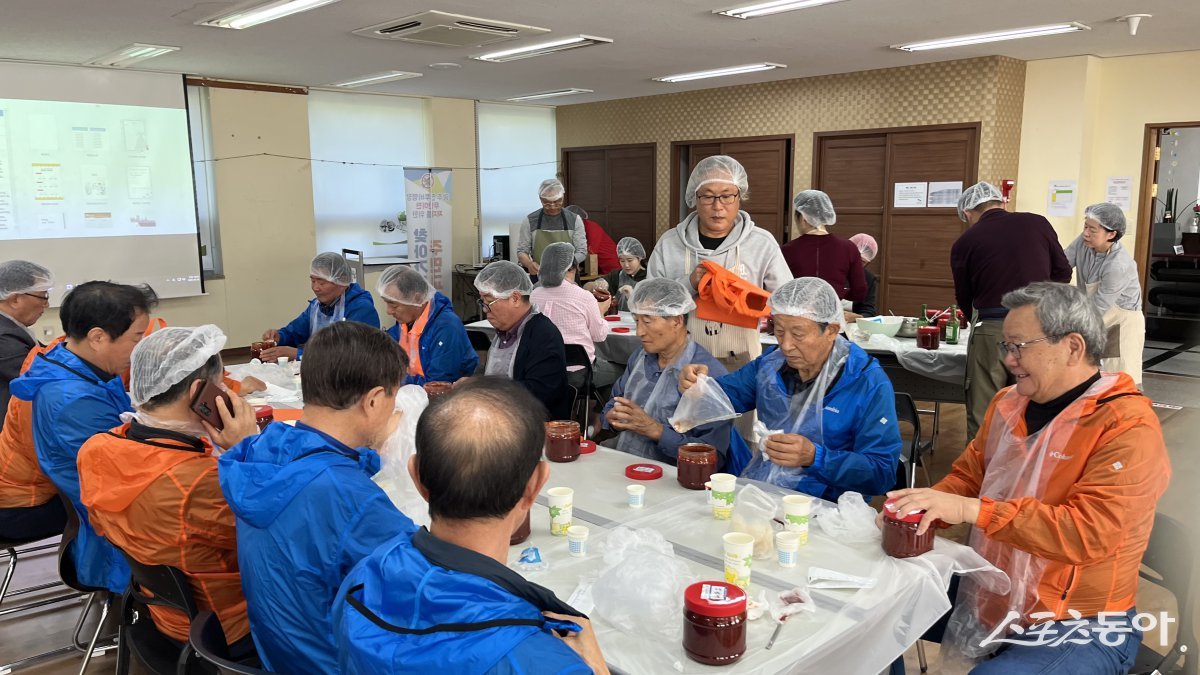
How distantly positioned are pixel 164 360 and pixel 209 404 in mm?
156

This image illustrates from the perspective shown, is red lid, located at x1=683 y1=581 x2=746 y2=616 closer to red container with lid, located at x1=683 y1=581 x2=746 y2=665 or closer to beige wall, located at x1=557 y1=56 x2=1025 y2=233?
red container with lid, located at x1=683 y1=581 x2=746 y2=665

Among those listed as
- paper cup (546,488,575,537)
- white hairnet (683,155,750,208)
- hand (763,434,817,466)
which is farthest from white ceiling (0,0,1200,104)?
paper cup (546,488,575,537)

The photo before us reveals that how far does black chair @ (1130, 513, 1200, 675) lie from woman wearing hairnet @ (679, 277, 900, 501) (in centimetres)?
64

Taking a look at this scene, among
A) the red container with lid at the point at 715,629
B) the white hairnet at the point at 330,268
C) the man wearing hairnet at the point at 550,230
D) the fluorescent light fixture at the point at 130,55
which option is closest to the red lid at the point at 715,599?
the red container with lid at the point at 715,629

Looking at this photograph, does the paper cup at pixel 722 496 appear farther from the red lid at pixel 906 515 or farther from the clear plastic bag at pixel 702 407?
the clear plastic bag at pixel 702 407

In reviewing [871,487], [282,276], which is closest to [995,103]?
[871,487]

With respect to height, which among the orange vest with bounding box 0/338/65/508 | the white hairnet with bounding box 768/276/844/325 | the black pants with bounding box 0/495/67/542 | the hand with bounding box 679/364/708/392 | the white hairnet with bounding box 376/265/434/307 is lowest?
the black pants with bounding box 0/495/67/542

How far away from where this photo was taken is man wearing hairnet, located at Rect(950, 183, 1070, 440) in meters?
4.52

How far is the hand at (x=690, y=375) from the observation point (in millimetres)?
2717

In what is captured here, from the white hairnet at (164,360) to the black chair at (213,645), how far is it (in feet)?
1.89

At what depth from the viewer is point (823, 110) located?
8.01 m

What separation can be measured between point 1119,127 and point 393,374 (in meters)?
7.52

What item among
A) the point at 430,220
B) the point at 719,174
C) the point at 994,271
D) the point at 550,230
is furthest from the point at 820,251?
the point at 430,220

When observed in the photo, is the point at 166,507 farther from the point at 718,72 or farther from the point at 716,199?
the point at 718,72
